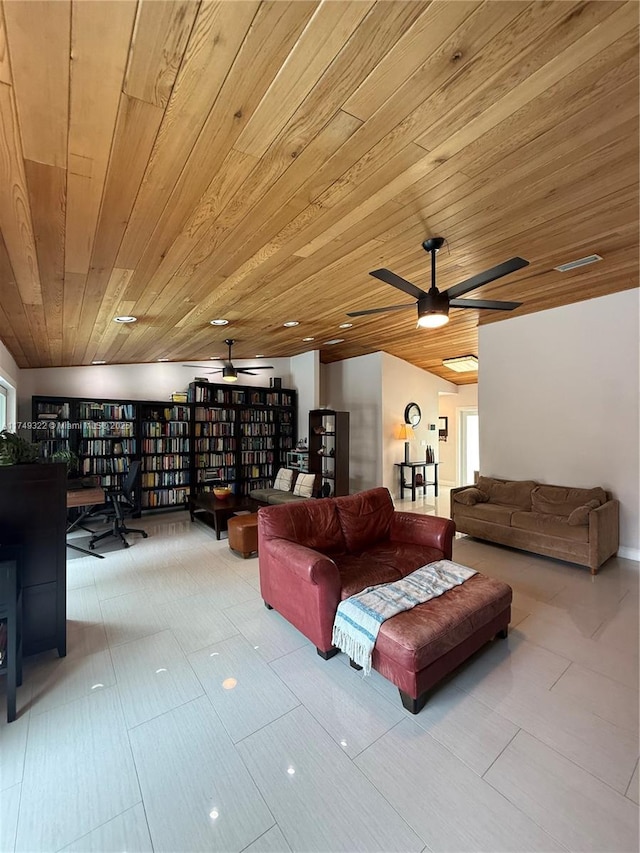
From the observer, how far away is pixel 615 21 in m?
1.15

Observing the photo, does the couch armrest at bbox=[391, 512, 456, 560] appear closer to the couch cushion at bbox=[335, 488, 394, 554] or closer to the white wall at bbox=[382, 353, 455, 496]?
the couch cushion at bbox=[335, 488, 394, 554]

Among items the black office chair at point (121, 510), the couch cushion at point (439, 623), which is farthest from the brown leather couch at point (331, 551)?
the black office chair at point (121, 510)

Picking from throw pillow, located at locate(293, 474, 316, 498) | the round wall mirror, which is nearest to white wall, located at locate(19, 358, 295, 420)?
throw pillow, located at locate(293, 474, 316, 498)

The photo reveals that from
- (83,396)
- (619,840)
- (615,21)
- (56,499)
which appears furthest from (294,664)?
(83,396)

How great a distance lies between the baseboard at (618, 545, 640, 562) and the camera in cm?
399

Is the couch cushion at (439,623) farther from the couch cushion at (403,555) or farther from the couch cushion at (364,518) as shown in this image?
the couch cushion at (364,518)

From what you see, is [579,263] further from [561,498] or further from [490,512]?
[490,512]

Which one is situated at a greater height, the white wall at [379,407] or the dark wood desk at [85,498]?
the white wall at [379,407]

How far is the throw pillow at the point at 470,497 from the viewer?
472 cm

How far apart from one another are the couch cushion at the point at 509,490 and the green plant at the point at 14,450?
5.05 meters

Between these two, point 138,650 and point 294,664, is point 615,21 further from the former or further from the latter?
point 138,650

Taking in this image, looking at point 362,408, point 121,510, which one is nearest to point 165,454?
point 121,510

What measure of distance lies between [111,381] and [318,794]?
6223 mm

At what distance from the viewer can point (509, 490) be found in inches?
189
